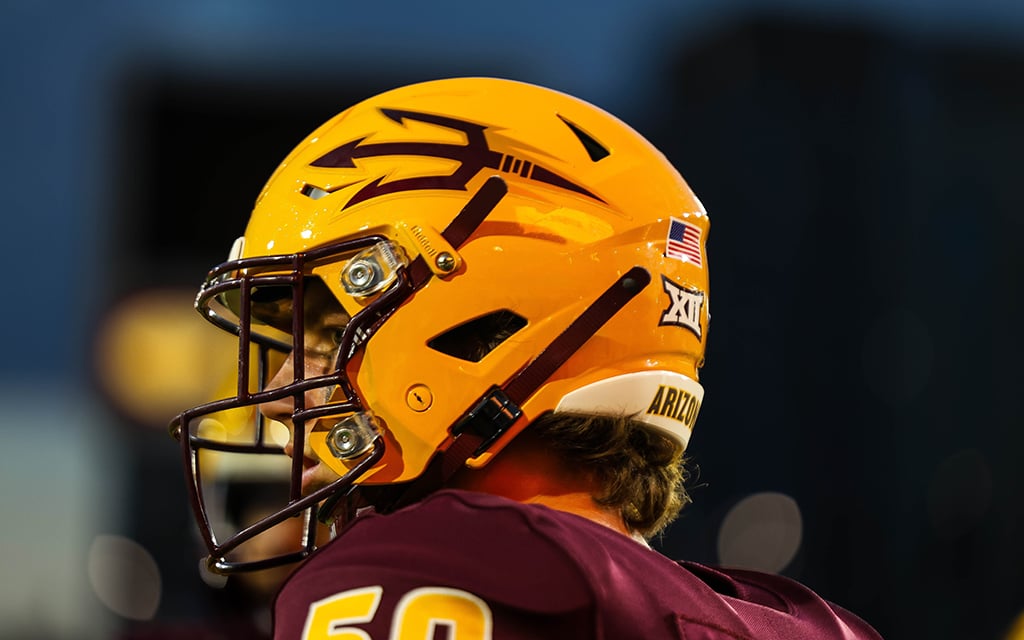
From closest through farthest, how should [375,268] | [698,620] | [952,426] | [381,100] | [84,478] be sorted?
[698,620]
[375,268]
[381,100]
[952,426]
[84,478]

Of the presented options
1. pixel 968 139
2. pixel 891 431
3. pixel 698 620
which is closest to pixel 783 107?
pixel 968 139

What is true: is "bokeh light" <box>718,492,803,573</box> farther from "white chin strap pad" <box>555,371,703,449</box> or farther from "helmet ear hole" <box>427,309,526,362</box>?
"helmet ear hole" <box>427,309,526,362</box>

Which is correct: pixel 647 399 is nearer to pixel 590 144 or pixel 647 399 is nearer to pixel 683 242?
pixel 683 242

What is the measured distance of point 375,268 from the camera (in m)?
1.42

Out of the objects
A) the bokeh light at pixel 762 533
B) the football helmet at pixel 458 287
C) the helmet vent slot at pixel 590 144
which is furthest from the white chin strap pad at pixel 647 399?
the bokeh light at pixel 762 533

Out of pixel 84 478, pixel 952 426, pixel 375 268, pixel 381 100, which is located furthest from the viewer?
pixel 84 478

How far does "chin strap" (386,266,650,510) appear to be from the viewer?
138 centimetres

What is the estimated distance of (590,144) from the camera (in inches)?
59.7

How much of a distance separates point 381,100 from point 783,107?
3.64m

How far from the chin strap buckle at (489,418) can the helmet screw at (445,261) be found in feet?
0.45

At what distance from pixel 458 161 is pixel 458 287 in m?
0.15

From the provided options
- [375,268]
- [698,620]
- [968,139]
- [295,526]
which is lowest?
[295,526]

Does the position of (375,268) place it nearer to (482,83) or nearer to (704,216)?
(482,83)

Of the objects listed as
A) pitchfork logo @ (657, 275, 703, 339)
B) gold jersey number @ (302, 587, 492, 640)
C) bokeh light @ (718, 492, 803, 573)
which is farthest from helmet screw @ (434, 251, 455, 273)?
bokeh light @ (718, 492, 803, 573)
